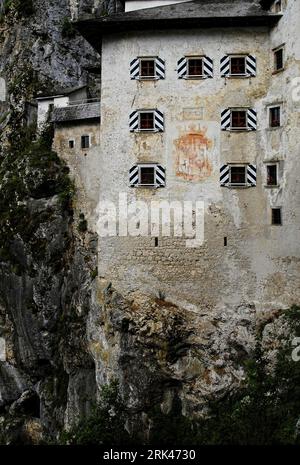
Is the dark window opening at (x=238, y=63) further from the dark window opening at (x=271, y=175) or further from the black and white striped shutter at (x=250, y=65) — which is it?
the dark window opening at (x=271, y=175)

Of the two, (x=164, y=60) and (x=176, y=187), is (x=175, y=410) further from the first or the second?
(x=164, y=60)

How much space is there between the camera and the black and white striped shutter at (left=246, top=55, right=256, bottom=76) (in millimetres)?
32219

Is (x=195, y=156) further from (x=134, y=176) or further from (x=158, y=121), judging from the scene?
(x=134, y=176)

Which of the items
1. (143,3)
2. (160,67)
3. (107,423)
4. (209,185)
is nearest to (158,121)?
(160,67)

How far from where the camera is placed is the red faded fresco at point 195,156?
3209 cm

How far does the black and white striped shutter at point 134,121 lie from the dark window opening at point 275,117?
5.65m

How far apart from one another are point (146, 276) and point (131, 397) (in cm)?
505

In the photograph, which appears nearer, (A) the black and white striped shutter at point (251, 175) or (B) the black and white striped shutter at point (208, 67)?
(A) the black and white striped shutter at point (251, 175)

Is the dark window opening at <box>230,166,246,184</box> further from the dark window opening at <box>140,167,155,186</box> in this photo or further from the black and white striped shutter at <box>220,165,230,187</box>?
the dark window opening at <box>140,167,155,186</box>

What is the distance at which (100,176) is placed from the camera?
33.5 meters

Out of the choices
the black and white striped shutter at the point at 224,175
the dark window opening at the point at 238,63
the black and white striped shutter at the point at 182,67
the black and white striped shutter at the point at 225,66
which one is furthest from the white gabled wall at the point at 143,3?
the black and white striped shutter at the point at 224,175

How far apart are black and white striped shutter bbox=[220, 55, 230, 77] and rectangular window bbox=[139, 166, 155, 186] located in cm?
498

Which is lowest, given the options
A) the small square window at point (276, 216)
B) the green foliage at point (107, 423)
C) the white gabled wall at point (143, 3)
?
the green foliage at point (107, 423)

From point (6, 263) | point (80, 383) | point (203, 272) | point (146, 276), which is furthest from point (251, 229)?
point (6, 263)
